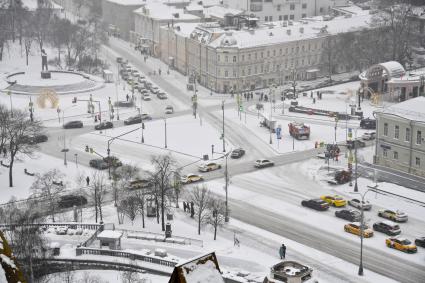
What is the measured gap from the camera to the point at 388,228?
6097 cm

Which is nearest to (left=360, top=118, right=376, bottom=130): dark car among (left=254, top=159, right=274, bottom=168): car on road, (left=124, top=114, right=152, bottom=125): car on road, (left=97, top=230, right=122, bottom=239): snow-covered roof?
(left=254, top=159, right=274, bottom=168): car on road

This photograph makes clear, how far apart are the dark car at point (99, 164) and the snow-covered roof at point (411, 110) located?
3028cm

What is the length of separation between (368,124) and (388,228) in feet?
116

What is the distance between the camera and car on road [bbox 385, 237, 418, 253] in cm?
5762

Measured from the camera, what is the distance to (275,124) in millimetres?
95188

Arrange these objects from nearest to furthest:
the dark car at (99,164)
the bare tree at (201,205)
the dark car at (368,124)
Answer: the bare tree at (201,205), the dark car at (99,164), the dark car at (368,124)

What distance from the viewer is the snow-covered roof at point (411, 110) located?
77250 millimetres

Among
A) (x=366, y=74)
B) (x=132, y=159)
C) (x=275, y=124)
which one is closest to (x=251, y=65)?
(x=366, y=74)

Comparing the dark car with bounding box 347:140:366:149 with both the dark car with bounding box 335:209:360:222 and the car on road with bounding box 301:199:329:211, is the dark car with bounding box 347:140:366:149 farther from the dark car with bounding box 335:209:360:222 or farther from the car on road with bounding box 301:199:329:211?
the dark car with bounding box 335:209:360:222

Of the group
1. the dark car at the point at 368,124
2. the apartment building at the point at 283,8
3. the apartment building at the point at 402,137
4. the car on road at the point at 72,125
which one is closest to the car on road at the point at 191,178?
the apartment building at the point at 402,137

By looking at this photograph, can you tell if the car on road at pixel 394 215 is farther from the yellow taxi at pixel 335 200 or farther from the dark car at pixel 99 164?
the dark car at pixel 99 164

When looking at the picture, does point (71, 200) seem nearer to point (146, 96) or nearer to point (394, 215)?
point (394, 215)

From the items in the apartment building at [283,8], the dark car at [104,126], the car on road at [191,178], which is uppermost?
the apartment building at [283,8]

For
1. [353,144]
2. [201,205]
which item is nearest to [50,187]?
[201,205]
